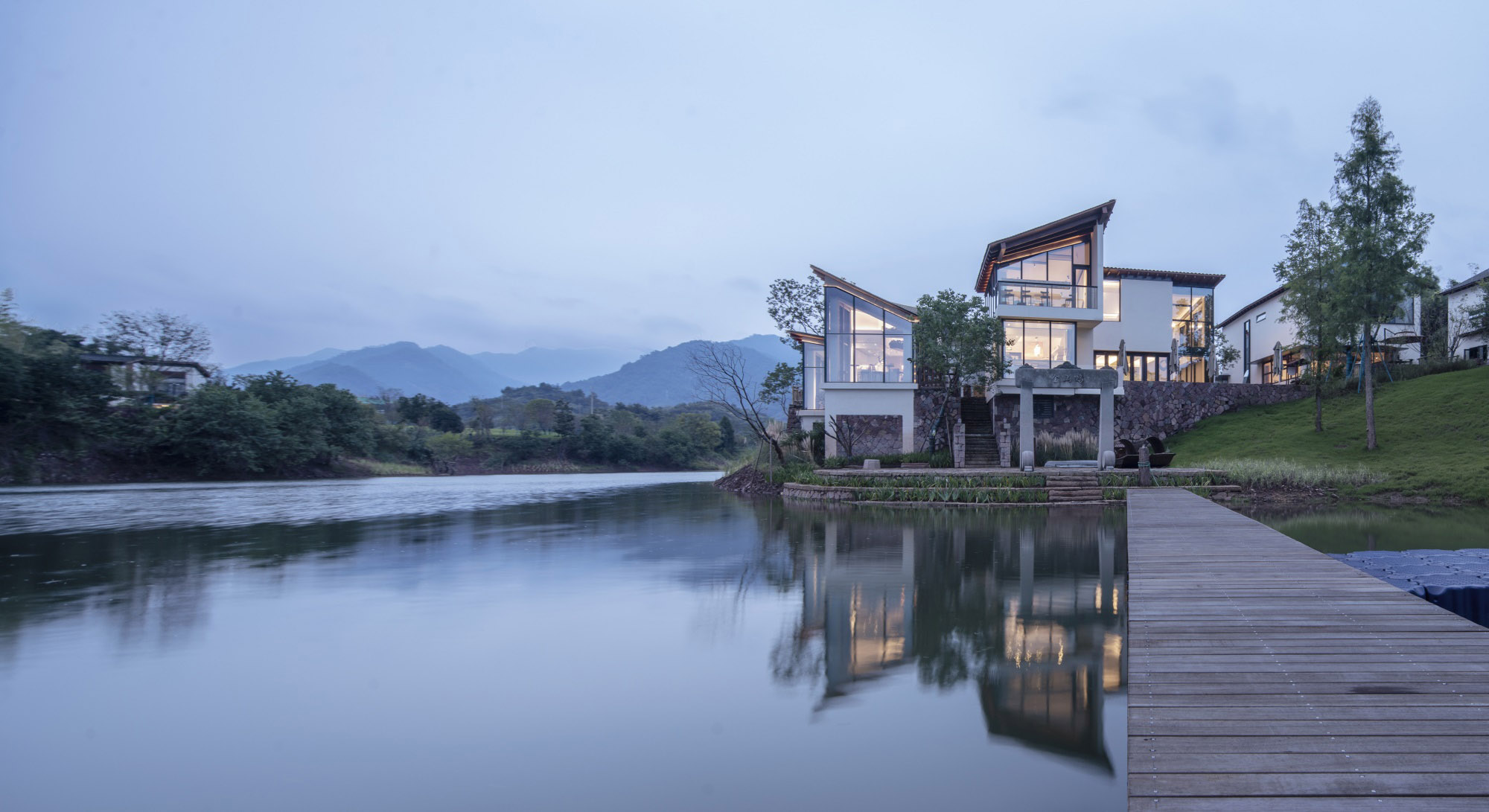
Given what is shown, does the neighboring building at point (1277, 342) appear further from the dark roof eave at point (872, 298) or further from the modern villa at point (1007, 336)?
the dark roof eave at point (872, 298)

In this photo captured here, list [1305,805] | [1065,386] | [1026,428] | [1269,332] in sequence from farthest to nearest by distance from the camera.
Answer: [1269,332], [1065,386], [1026,428], [1305,805]

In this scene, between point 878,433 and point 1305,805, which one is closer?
point 1305,805

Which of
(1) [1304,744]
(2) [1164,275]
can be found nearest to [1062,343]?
(2) [1164,275]

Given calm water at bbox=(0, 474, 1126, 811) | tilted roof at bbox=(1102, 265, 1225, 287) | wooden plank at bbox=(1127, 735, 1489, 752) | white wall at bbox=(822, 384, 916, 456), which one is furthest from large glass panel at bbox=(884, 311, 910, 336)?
wooden plank at bbox=(1127, 735, 1489, 752)

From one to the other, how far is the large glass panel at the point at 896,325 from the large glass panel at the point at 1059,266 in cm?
667

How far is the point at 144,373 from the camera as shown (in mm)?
42188

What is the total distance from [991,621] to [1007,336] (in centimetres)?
2335

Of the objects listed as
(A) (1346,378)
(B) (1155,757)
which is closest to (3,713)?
(B) (1155,757)

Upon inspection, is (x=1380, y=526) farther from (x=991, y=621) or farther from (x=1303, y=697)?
(x=1303, y=697)

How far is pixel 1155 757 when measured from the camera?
288 centimetres

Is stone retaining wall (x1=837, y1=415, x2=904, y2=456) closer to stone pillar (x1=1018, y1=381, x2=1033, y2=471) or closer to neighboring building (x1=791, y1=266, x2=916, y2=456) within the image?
neighboring building (x1=791, y1=266, x2=916, y2=456)

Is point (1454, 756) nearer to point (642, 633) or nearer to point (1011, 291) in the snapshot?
point (642, 633)

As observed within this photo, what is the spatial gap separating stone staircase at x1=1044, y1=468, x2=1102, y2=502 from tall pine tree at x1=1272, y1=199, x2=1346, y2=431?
41.1ft

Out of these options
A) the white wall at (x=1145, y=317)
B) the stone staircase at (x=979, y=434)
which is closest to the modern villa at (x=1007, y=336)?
the stone staircase at (x=979, y=434)
